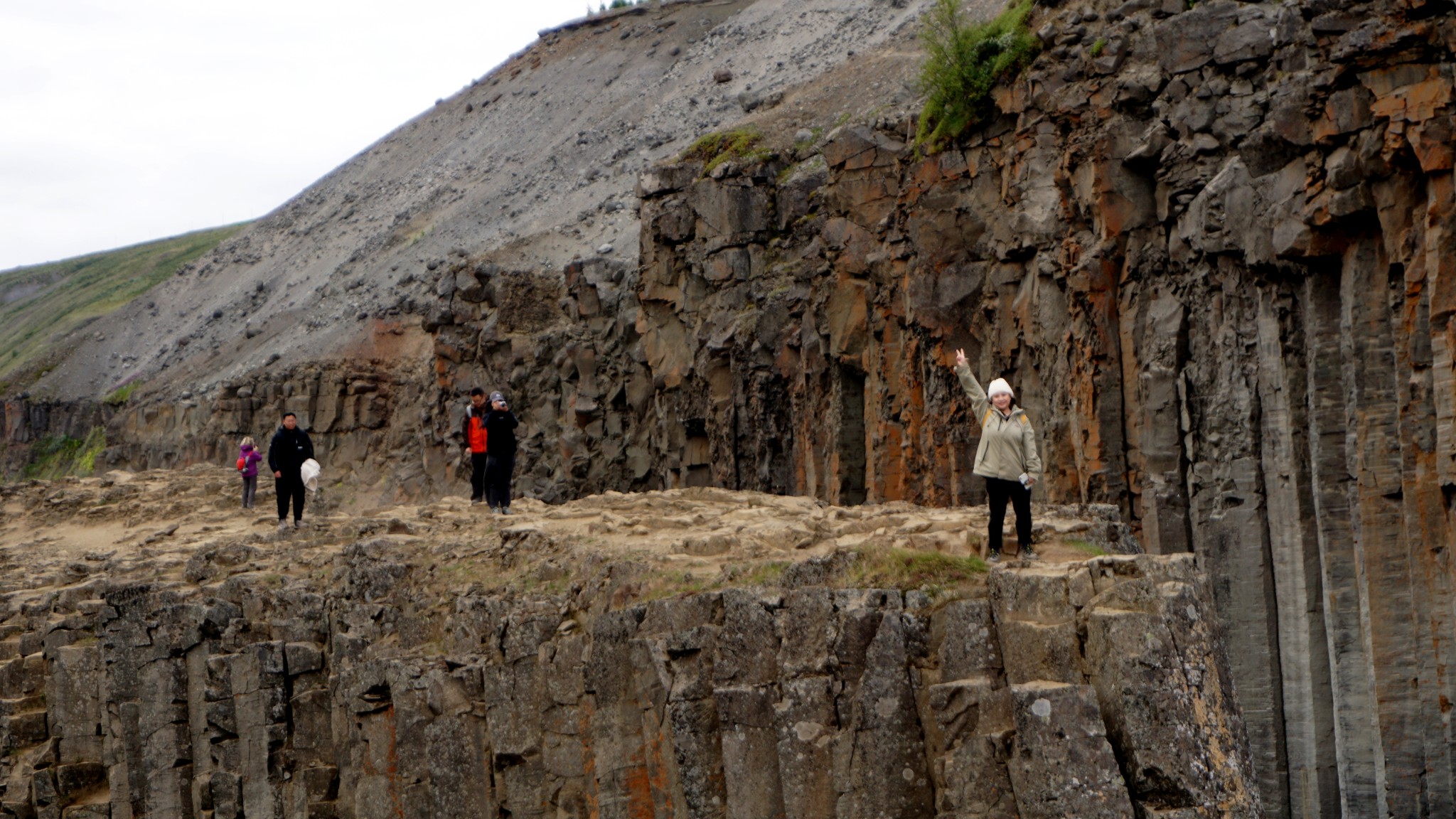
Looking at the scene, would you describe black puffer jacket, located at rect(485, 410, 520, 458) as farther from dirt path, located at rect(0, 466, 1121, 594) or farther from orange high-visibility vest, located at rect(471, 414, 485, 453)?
dirt path, located at rect(0, 466, 1121, 594)

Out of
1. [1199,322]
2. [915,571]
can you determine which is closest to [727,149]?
[1199,322]

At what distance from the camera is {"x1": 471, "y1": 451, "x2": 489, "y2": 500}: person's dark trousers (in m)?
26.3

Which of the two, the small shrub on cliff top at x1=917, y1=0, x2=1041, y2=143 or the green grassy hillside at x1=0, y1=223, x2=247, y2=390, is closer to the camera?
the small shrub on cliff top at x1=917, y1=0, x2=1041, y2=143

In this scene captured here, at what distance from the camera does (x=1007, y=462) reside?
1415 cm

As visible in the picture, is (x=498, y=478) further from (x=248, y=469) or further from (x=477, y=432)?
(x=248, y=469)

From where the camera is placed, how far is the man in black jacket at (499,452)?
24250 mm

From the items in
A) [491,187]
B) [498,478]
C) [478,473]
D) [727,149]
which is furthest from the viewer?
[491,187]

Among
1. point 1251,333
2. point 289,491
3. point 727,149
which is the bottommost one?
point 289,491

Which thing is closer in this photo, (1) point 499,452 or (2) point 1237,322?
(2) point 1237,322

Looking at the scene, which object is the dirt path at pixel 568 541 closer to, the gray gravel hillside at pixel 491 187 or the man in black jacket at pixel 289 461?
the man in black jacket at pixel 289 461

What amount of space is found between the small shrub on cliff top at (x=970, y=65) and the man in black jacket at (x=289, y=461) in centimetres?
1530

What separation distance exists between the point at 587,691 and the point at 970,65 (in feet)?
63.9

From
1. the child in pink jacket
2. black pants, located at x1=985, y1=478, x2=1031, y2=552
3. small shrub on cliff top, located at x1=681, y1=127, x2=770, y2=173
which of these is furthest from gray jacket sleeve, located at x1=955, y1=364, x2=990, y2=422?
small shrub on cliff top, located at x1=681, y1=127, x2=770, y2=173

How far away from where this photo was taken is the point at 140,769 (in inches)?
976
